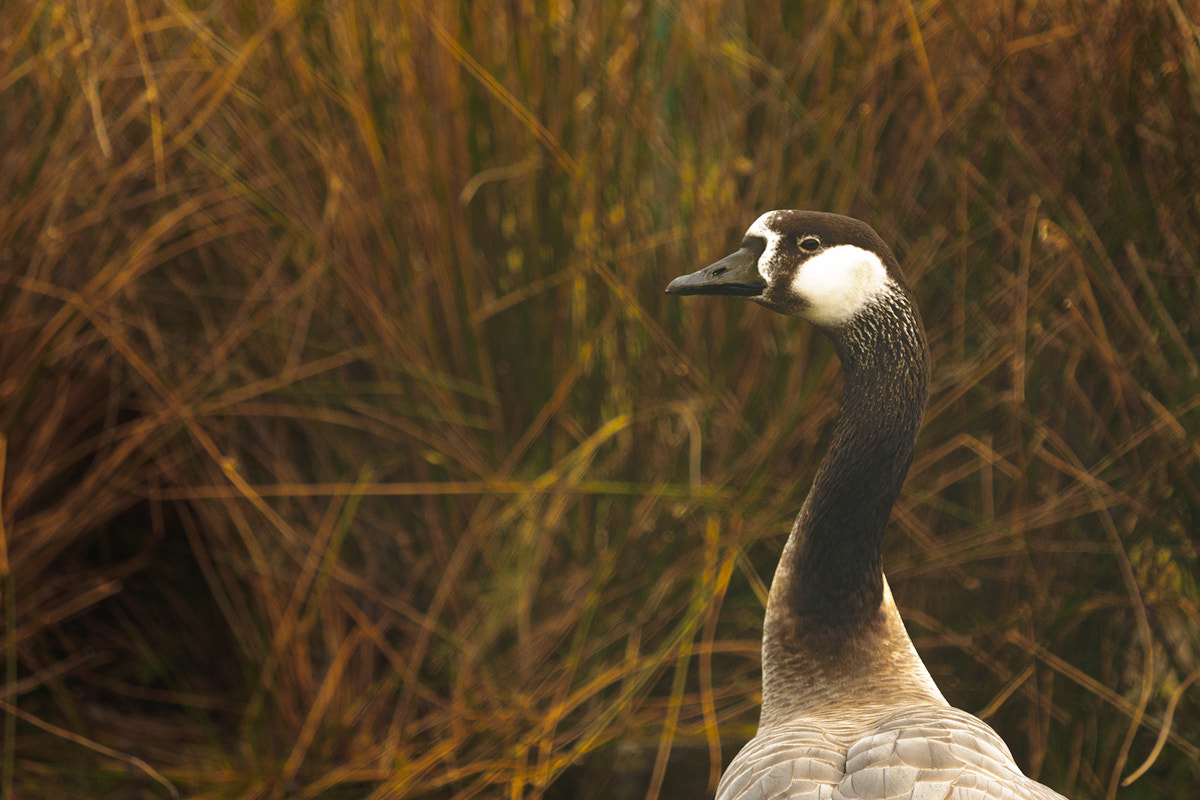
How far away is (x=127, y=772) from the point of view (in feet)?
7.14

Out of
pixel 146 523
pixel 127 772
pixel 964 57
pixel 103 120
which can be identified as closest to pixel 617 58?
pixel 964 57

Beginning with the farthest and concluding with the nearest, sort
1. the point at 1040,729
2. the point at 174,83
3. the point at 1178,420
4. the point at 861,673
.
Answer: the point at 174,83, the point at 1040,729, the point at 1178,420, the point at 861,673

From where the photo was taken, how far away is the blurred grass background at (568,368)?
1.96 metres

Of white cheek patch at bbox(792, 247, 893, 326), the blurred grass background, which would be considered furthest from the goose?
the blurred grass background

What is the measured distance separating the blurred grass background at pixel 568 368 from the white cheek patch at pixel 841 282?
45 cm

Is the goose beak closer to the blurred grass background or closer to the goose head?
the goose head

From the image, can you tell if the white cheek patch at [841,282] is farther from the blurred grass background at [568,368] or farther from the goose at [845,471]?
the blurred grass background at [568,368]

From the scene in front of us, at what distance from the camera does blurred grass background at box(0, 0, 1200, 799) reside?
1.96 m

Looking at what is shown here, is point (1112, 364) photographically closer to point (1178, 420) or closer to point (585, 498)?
point (1178, 420)

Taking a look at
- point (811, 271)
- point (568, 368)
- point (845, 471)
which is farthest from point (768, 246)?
point (568, 368)

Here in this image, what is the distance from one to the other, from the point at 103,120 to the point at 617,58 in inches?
42.3

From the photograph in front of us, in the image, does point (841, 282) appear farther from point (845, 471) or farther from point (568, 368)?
point (568, 368)

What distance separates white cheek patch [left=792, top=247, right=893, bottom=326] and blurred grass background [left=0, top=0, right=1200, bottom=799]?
1.46ft

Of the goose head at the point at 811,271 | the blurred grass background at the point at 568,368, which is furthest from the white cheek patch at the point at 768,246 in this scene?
the blurred grass background at the point at 568,368
